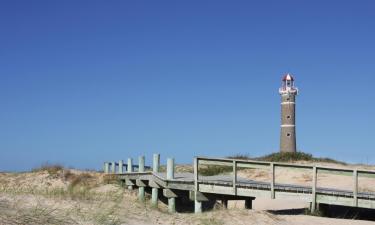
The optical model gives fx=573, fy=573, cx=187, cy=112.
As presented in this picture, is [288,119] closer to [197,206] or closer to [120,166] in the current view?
→ [120,166]

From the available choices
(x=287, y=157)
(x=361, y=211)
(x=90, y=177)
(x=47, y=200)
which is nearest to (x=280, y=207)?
(x=361, y=211)

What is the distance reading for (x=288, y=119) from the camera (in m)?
46.5

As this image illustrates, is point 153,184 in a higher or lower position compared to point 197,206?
higher

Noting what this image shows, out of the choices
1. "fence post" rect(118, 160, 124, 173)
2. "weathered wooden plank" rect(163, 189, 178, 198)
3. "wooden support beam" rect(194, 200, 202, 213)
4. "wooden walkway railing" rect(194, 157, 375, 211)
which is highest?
"wooden walkway railing" rect(194, 157, 375, 211)

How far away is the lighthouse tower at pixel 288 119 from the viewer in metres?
46.0

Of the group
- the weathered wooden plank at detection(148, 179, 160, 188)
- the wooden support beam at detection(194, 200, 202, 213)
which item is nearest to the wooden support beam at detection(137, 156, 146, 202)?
the weathered wooden plank at detection(148, 179, 160, 188)

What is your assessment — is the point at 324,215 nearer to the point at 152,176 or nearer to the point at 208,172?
the point at 152,176

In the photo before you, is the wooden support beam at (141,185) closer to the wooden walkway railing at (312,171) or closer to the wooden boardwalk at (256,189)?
the wooden boardwalk at (256,189)

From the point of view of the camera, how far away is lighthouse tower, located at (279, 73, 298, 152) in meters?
46.0

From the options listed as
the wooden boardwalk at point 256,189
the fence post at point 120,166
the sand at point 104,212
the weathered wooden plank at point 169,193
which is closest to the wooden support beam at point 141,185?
the wooden boardwalk at point 256,189

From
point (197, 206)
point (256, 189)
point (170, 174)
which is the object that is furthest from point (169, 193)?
point (256, 189)

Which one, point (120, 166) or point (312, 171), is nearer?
point (312, 171)

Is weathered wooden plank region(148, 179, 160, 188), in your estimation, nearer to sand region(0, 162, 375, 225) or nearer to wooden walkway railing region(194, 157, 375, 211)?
sand region(0, 162, 375, 225)

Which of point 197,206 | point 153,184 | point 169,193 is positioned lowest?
point 197,206
